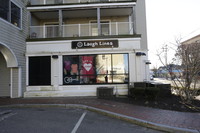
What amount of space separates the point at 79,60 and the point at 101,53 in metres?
1.81

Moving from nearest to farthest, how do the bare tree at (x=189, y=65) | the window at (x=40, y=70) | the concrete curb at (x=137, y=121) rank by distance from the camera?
the concrete curb at (x=137, y=121)
the bare tree at (x=189, y=65)
the window at (x=40, y=70)

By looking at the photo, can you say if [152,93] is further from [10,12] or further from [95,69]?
[10,12]

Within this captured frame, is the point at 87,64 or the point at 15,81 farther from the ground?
the point at 87,64

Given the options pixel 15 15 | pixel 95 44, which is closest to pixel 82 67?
pixel 95 44

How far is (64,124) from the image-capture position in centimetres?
517

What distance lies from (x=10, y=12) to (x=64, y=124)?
28.1 ft

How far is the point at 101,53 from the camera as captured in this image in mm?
10594

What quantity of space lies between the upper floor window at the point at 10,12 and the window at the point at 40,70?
9.55 feet

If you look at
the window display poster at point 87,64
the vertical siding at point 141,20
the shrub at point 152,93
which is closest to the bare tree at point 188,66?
the shrub at point 152,93

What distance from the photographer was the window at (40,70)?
1066 cm

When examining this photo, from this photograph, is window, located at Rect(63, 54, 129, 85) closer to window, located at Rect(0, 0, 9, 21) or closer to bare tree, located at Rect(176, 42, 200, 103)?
bare tree, located at Rect(176, 42, 200, 103)

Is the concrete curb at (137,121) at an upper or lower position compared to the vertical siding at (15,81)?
lower

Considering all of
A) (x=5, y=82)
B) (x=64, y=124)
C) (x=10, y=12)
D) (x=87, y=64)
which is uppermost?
(x=10, y=12)

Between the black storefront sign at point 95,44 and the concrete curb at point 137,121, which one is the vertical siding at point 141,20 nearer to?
the black storefront sign at point 95,44
